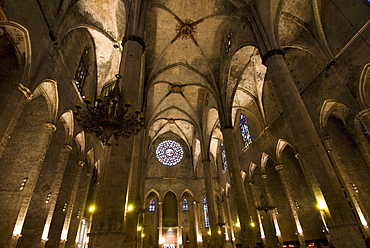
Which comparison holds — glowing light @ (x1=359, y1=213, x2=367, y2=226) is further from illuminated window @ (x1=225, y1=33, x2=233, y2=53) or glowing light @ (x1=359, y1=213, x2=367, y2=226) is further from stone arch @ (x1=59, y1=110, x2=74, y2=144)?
stone arch @ (x1=59, y1=110, x2=74, y2=144)

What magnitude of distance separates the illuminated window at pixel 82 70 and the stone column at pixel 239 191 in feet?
32.4

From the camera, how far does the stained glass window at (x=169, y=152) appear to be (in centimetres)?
2677

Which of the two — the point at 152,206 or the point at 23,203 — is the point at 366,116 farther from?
the point at 152,206

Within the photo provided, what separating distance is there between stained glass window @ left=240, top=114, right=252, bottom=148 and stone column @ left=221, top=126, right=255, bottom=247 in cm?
477

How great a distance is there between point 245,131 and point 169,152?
1120 cm

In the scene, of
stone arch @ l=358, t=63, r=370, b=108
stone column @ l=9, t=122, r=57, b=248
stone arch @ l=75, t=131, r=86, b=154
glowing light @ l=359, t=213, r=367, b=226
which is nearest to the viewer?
stone column @ l=9, t=122, r=57, b=248

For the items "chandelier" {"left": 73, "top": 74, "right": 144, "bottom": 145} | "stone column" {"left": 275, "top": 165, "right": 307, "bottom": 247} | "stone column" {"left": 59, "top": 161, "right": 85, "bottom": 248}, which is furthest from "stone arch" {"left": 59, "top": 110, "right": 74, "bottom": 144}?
"stone column" {"left": 275, "top": 165, "right": 307, "bottom": 247}

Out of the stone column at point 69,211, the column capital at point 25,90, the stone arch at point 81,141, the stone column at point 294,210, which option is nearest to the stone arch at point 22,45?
the column capital at point 25,90

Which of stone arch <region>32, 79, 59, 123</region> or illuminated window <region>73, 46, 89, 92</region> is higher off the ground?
illuminated window <region>73, 46, 89, 92</region>

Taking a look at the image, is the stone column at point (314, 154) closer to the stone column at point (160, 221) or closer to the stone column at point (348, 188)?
the stone column at point (348, 188)

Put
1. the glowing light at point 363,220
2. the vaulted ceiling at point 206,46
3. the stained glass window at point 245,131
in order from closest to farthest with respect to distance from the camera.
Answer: the glowing light at point 363,220 → the vaulted ceiling at point 206,46 → the stained glass window at point 245,131

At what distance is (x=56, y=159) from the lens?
11406 millimetres

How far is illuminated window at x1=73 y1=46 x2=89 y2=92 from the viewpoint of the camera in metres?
12.3

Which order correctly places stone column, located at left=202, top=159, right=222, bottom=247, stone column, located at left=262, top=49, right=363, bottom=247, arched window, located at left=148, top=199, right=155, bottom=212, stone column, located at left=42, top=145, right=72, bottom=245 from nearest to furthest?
stone column, located at left=262, top=49, right=363, bottom=247, stone column, located at left=42, top=145, right=72, bottom=245, stone column, located at left=202, top=159, right=222, bottom=247, arched window, located at left=148, top=199, right=155, bottom=212
